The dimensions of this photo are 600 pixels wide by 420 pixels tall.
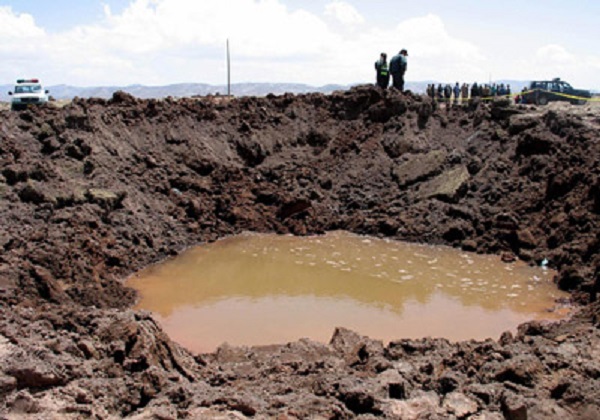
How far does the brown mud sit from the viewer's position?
632cm

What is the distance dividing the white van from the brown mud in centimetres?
385

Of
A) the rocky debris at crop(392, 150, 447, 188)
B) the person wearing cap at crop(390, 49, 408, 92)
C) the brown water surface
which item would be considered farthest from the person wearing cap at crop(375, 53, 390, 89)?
the brown water surface

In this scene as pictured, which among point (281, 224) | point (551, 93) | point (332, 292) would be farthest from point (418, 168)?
point (551, 93)

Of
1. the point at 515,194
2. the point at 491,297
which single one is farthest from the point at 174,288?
the point at 515,194

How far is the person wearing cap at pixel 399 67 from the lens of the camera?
1959cm

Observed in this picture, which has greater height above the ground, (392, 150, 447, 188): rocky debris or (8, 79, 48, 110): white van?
(8, 79, 48, 110): white van

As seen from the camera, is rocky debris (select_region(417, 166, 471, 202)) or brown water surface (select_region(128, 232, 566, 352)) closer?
brown water surface (select_region(128, 232, 566, 352))

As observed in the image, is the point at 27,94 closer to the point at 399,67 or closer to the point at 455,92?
the point at 399,67

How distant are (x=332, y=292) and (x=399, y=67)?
10087 millimetres

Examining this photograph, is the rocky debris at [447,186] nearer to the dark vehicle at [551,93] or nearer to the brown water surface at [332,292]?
the brown water surface at [332,292]

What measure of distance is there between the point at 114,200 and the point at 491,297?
8515 mm

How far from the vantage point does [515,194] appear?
15625 millimetres

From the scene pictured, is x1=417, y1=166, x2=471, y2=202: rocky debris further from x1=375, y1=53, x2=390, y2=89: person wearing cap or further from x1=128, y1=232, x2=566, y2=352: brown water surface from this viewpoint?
x1=375, y1=53, x2=390, y2=89: person wearing cap

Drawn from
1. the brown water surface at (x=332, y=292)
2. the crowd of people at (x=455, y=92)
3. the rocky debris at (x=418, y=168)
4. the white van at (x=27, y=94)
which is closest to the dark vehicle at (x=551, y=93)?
the crowd of people at (x=455, y=92)
